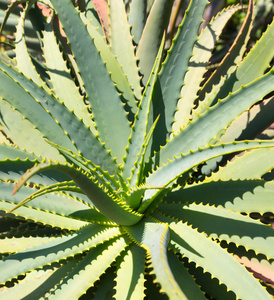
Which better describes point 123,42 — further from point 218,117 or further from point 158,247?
point 158,247

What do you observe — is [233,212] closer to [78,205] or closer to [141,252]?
[141,252]

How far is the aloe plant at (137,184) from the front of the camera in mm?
794

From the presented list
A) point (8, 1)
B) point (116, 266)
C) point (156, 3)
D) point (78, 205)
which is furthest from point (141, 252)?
point (8, 1)

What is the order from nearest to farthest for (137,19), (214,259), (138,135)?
(214,259)
(138,135)
(137,19)

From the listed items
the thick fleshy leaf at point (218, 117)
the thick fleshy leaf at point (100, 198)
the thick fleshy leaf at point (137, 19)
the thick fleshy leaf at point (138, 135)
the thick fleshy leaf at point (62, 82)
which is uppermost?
the thick fleshy leaf at point (137, 19)

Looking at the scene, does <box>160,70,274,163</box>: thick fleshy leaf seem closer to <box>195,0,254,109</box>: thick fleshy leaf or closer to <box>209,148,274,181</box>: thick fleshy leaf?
<box>209,148,274,181</box>: thick fleshy leaf

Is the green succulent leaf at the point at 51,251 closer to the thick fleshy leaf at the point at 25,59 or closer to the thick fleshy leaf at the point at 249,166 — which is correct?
the thick fleshy leaf at the point at 249,166

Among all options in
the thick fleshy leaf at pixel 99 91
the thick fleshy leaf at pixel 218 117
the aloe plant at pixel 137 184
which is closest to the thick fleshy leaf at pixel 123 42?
the aloe plant at pixel 137 184

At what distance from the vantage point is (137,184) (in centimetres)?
88

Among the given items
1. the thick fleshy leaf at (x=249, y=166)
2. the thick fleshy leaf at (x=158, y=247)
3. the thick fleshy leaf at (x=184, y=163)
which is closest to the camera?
the thick fleshy leaf at (x=158, y=247)

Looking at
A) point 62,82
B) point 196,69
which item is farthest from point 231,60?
point 62,82

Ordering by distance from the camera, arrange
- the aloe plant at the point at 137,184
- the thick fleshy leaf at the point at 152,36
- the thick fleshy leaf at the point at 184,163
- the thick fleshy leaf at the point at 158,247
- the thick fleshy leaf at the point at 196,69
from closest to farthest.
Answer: the thick fleshy leaf at the point at 158,247 → the thick fleshy leaf at the point at 184,163 → the aloe plant at the point at 137,184 → the thick fleshy leaf at the point at 196,69 → the thick fleshy leaf at the point at 152,36

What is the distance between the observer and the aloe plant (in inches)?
31.3

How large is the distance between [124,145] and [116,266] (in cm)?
29
